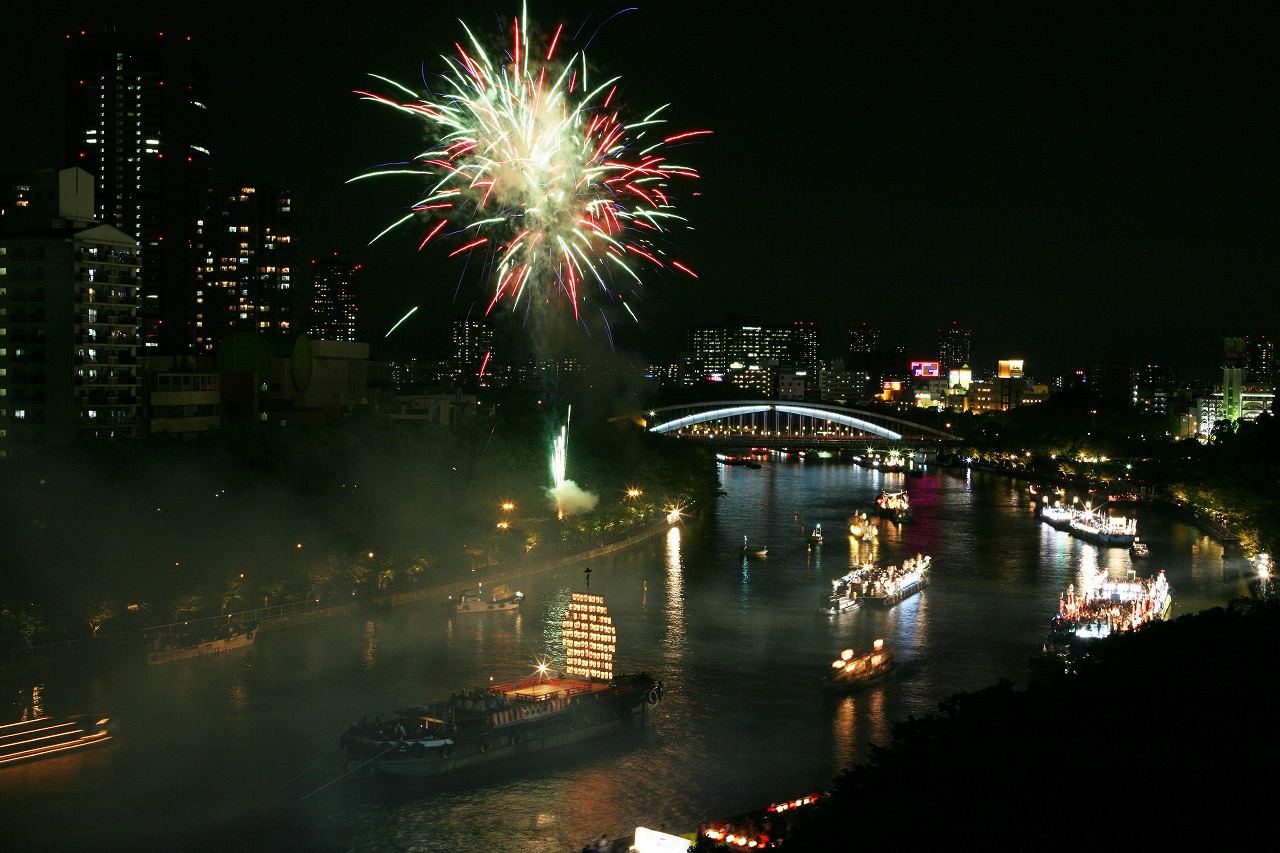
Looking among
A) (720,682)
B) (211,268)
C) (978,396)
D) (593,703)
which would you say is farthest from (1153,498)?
(978,396)

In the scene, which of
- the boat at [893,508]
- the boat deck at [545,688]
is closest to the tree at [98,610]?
the boat deck at [545,688]

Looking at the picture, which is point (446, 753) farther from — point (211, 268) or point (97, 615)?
point (211, 268)

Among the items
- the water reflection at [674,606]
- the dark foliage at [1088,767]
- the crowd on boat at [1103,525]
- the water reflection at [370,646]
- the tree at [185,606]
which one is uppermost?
the dark foliage at [1088,767]

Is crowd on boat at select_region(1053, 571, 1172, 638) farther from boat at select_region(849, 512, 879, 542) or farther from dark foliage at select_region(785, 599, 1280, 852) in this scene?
boat at select_region(849, 512, 879, 542)

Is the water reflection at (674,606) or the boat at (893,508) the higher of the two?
the boat at (893,508)

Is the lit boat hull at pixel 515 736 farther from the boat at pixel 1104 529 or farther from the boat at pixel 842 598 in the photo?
the boat at pixel 1104 529

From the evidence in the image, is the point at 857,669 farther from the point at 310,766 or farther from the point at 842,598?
the point at 310,766

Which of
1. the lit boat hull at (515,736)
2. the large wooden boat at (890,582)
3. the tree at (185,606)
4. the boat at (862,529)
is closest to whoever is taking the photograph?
the lit boat hull at (515,736)
